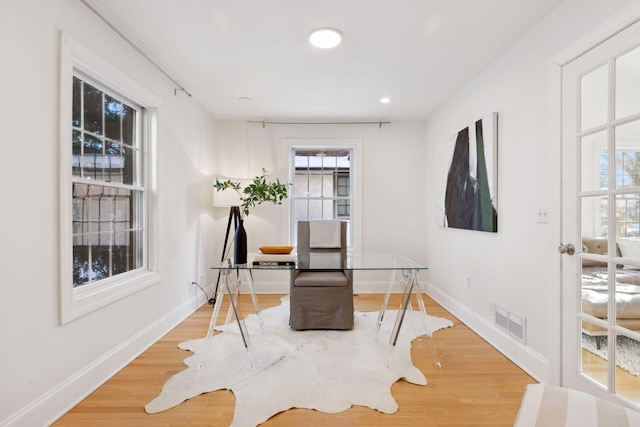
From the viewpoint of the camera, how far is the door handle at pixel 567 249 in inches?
76.8

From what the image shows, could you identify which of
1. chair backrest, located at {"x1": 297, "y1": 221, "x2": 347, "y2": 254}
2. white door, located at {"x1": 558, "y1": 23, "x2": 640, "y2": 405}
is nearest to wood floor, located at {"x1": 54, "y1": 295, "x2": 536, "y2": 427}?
white door, located at {"x1": 558, "y1": 23, "x2": 640, "y2": 405}

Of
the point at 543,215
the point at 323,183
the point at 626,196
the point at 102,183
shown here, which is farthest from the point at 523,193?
the point at 102,183

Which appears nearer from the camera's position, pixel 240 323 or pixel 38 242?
pixel 38 242

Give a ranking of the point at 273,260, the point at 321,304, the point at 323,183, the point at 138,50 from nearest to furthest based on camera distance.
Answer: the point at 273,260 → the point at 138,50 → the point at 321,304 → the point at 323,183

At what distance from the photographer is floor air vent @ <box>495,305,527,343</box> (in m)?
2.42

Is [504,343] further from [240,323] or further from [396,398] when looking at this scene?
[240,323]

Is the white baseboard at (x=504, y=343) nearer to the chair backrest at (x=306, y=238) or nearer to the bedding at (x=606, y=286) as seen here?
the bedding at (x=606, y=286)

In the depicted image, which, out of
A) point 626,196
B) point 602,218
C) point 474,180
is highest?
point 474,180

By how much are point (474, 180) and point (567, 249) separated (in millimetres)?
1265

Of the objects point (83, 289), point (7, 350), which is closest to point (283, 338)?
point (83, 289)

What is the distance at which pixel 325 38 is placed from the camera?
8.01 ft

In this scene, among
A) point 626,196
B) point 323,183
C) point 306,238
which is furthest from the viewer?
point 323,183

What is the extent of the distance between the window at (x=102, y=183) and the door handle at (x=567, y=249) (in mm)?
2908

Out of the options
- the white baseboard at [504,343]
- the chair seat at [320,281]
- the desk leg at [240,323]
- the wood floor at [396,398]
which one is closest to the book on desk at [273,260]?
the desk leg at [240,323]
